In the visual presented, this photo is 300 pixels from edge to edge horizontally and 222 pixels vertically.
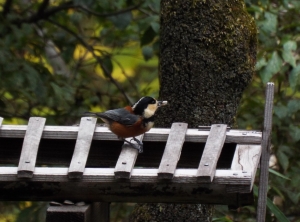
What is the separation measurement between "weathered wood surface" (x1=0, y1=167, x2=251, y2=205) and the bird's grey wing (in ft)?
1.95

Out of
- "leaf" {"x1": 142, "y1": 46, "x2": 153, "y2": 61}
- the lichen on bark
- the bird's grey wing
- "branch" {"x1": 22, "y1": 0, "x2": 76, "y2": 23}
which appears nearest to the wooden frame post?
the bird's grey wing

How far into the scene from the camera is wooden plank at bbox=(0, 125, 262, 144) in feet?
9.71

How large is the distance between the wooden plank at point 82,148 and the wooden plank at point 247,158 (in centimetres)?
59

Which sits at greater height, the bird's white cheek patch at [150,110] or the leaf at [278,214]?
the bird's white cheek patch at [150,110]

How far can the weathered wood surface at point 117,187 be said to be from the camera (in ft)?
8.30

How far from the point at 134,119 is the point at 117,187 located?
712 mm

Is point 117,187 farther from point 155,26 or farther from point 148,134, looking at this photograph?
point 155,26

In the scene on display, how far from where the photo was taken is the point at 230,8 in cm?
367

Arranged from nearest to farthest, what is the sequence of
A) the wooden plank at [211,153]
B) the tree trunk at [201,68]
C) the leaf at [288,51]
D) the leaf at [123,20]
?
the wooden plank at [211,153] → the tree trunk at [201,68] → the leaf at [288,51] → the leaf at [123,20]

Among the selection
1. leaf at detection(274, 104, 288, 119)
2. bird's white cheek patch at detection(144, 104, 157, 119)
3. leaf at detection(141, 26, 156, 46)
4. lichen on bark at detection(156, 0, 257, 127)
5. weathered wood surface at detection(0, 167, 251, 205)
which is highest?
leaf at detection(141, 26, 156, 46)

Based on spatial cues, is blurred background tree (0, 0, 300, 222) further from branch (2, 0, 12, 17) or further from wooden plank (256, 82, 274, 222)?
wooden plank (256, 82, 274, 222)

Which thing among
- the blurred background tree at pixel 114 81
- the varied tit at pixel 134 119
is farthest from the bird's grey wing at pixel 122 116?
the blurred background tree at pixel 114 81

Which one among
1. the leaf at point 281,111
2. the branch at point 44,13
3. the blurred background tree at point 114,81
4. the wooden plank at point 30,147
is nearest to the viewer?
the wooden plank at point 30,147

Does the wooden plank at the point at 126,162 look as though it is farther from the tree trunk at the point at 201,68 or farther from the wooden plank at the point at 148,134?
the tree trunk at the point at 201,68
